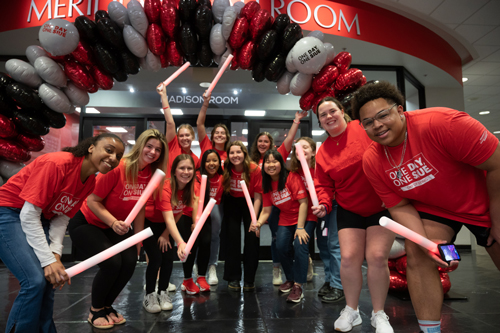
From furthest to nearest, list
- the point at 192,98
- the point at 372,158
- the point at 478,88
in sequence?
the point at 478,88
the point at 192,98
the point at 372,158

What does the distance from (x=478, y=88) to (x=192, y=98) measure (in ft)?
21.0

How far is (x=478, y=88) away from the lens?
7.01 m

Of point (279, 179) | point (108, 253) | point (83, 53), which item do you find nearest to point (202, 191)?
point (108, 253)

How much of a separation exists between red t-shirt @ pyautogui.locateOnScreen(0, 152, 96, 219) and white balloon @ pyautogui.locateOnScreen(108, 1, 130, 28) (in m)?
1.79

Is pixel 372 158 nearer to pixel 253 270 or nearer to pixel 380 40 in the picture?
pixel 253 270

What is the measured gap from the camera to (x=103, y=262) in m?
2.26

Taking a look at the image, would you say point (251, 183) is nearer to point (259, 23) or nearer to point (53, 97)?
point (259, 23)

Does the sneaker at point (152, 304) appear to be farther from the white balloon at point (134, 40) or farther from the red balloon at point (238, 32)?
the red balloon at point (238, 32)

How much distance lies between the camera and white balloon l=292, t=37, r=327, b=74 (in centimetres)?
296

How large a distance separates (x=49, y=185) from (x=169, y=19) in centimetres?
206

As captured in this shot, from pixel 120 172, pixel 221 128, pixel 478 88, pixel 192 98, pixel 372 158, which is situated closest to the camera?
pixel 372 158

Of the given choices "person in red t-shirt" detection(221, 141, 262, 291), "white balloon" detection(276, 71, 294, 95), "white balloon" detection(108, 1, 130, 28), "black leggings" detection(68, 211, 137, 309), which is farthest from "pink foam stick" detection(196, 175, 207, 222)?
"white balloon" detection(108, 1, 130, 28)

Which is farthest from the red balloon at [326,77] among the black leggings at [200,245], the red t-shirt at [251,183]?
the black leggings at [200,245]

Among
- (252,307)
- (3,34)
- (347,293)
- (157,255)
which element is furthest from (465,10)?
(3,34)
